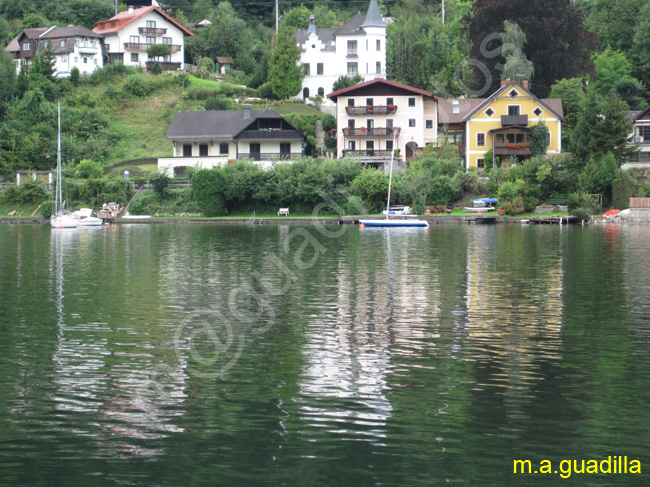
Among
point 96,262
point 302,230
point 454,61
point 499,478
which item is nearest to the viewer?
point 499,478

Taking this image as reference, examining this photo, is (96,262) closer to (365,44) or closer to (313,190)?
(313,190)

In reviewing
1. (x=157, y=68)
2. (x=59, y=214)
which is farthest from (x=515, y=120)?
(x=157, y=68)

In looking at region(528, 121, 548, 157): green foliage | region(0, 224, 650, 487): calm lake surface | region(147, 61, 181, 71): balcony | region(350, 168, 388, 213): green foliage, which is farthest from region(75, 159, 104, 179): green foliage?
region(0, 224, 650, 487): calm lake surface

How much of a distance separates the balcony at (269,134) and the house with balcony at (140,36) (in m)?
31.1

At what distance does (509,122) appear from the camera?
267 ft

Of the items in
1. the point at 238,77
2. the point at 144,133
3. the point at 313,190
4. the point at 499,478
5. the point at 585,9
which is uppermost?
the point at 585,9

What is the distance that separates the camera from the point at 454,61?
10900 centimetres

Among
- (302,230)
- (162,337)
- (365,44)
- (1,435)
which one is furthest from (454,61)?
(1,435)

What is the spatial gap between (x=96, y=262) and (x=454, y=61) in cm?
7902

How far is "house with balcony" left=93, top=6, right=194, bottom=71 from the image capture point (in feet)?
367

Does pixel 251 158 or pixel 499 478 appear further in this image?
pixel 251 158

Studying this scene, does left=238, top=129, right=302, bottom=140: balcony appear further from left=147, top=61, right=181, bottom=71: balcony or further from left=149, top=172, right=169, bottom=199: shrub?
left=147, top=61, right=181, bottom=71: balcony

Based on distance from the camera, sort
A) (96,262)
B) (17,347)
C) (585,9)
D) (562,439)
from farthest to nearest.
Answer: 1. (585,9)
2. (96,262)
3. (17,347)
4. (562,439)

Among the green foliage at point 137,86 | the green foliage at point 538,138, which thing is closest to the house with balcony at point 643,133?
the green foliage at point 538,138
